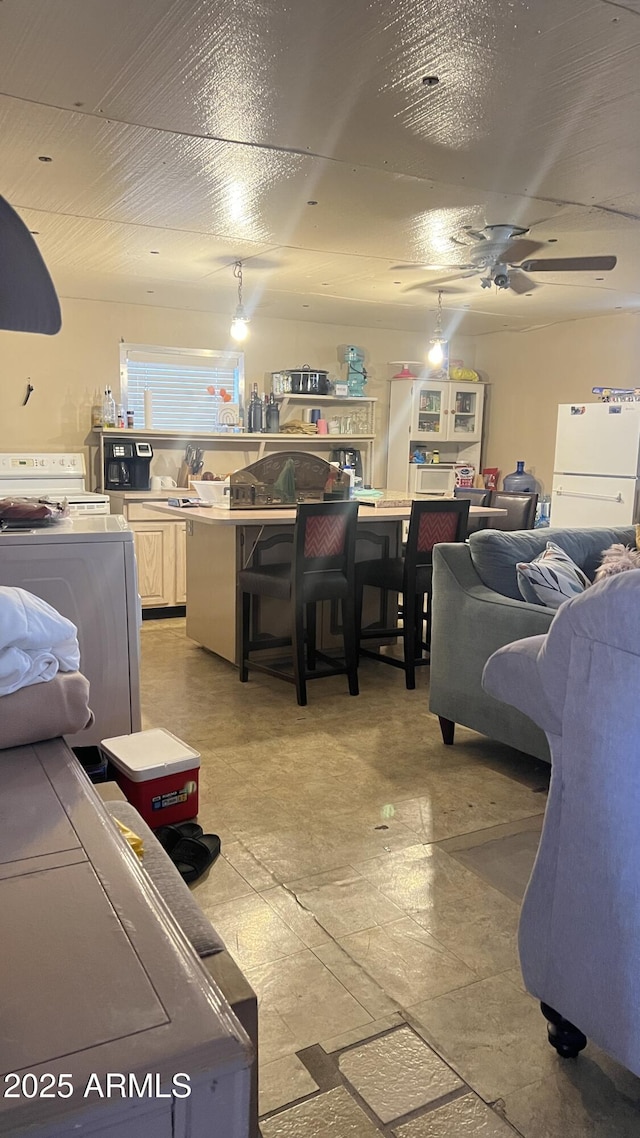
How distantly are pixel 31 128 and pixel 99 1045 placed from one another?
9.79ft

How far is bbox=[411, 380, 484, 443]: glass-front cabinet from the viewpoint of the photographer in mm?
7164

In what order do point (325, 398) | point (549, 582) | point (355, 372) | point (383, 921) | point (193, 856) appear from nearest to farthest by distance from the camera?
point (383, 921) → point (193, 856) → point (549, 582) → point (325, 398) → point (355, 372)

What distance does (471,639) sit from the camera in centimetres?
322

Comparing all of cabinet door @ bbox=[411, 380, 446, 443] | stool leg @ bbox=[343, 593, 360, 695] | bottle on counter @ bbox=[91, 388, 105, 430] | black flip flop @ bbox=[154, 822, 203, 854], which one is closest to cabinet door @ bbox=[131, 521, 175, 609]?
bottle on counter @ bbox=[91, 388, 105, 430]

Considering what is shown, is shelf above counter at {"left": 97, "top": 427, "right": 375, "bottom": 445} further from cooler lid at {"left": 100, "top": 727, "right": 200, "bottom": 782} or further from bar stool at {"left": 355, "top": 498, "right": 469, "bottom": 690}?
cooler lid at {"left": 100, "top": 727, "right": 200, "bottom": 782}

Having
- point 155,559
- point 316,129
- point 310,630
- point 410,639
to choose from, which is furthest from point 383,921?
point 155,559

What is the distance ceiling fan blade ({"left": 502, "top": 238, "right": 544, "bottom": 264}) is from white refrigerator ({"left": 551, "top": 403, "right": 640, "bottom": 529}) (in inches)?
72.6

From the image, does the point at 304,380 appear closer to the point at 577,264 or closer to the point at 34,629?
the point at 577,264

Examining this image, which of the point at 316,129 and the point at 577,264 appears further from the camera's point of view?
the point at 577,264

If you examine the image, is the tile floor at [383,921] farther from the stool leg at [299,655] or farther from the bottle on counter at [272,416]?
the bottle on counter at [272,416]

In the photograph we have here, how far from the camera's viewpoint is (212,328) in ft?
21.2

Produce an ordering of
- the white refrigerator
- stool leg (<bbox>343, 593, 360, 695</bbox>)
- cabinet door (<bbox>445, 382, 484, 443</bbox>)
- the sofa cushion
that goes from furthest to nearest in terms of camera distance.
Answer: cabinet door (<bbox>445, 382, 484, 443</bbox>) → the white refrigerator → stool leg (<bbox>343, 593, 360, 695</bbox>) → the sofa cushion

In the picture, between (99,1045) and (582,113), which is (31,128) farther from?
(99,1045)

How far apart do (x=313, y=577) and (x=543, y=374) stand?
4106mm
